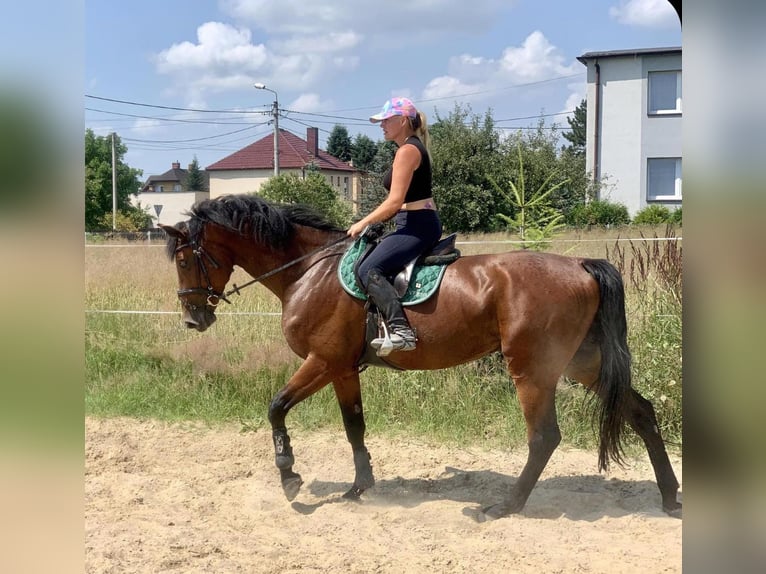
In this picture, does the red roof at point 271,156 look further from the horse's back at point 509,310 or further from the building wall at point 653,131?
the horse's back at point 509,310

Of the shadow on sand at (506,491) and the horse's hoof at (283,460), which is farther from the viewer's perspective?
the horse's hoof at (283,460)

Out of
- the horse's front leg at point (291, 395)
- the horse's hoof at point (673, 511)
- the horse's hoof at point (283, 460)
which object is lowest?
the horse's hoof at point (673, 511)

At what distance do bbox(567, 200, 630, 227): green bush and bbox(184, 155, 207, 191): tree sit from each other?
2656 inches

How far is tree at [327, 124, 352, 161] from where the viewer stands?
68500mm

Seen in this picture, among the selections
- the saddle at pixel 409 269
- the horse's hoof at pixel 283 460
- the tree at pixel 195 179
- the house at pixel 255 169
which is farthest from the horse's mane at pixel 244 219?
the tree at pixel 195 179

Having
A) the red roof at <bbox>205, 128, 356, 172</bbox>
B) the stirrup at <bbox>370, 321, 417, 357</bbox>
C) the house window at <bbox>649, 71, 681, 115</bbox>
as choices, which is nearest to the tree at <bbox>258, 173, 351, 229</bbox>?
the stirrup at <bbox>370, 321, 417, 357</bbox>

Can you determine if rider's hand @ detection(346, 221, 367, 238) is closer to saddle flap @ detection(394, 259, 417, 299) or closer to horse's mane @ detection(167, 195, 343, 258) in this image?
saddle flap @ detection(394, 259, 417, 299)

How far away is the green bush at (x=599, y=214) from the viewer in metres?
21.5

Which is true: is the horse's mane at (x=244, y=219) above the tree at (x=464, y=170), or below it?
below

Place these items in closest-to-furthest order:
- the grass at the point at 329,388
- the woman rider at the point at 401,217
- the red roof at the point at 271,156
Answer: the woman rider at the point at 401,217 → the grass at the point at 329,388 → the red roof at the point at 271,156

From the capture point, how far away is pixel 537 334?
469cm
